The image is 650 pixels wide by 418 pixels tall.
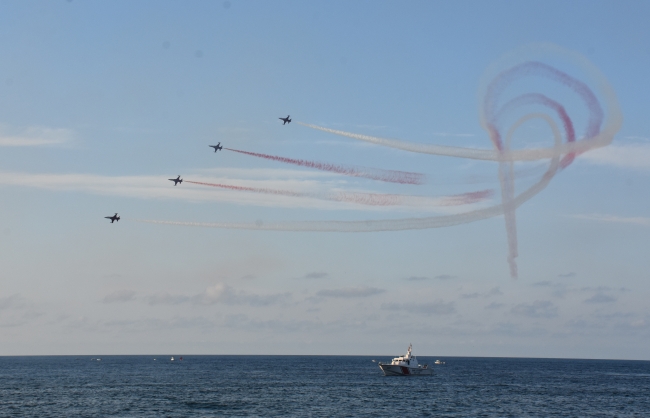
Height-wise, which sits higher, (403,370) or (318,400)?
(403,370)

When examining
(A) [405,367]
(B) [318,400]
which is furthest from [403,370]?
(B) [318,400]

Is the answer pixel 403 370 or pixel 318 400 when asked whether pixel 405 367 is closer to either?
pixel 403 370

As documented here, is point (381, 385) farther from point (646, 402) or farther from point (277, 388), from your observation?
point (646, 402)

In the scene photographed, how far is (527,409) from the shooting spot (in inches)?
4808

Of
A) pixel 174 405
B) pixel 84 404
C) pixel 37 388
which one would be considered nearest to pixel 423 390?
pixel 174 405

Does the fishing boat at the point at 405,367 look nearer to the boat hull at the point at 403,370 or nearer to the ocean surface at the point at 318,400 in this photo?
the boat hull at the point at 403,370

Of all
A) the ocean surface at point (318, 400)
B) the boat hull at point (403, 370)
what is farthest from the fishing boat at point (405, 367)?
the ocean surface at point (318, 400)

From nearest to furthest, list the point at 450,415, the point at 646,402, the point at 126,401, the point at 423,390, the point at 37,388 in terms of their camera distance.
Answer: the point at 450,415, the point at 126,401, the point at 646,402, the point at 423,390, the point at 37,388

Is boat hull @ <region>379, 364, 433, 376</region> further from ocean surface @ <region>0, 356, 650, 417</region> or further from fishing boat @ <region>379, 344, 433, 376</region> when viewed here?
ocean surface @ <region>0, 356, 650, 417</region>

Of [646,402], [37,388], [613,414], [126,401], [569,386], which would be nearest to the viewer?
[613,414]

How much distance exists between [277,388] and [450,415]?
6130 cm

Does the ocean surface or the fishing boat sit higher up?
the fishing boat

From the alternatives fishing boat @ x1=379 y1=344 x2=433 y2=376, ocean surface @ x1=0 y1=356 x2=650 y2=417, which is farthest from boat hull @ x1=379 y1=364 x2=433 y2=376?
ocean surface @ x1=0 y1=356 x2=650 y2=417

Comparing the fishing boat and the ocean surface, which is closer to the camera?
the ocean surface
